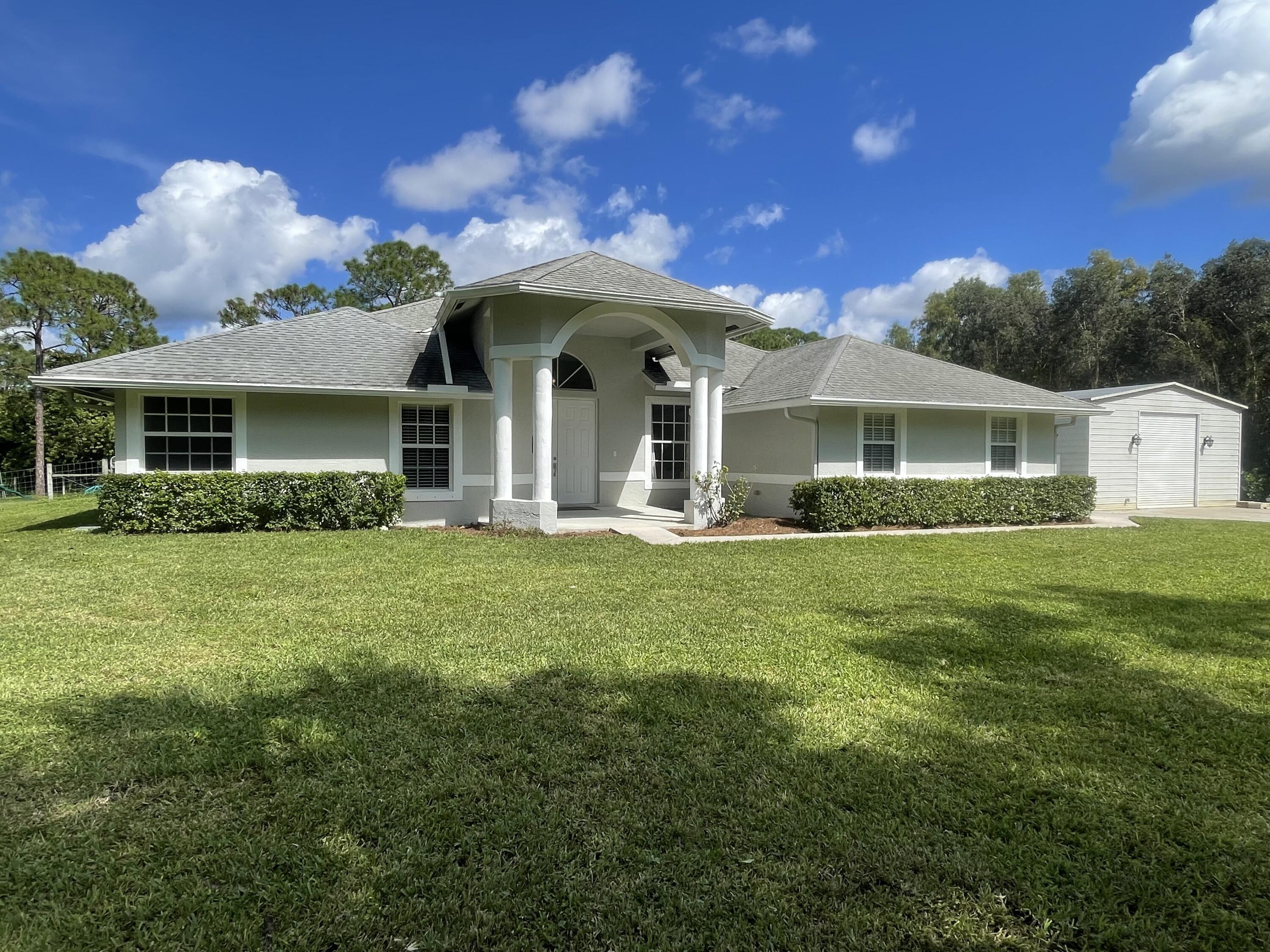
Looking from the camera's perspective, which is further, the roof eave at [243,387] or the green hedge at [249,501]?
the green hedge at [249,501]

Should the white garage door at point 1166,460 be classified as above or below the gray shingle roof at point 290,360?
below

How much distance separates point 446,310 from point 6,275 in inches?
920

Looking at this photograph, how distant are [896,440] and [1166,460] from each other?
9.67m

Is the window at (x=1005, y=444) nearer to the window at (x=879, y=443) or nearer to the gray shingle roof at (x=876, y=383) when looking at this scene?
the gray shingle roof at (x=876, y=383)

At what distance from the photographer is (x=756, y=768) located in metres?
3.29

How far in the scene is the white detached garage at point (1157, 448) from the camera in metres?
18.1

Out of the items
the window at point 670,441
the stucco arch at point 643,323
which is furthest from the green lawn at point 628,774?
the window at point 670,441

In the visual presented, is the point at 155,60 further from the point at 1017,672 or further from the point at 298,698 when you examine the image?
the point at 1017,672

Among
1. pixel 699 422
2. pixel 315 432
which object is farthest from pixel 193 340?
pixel 699 422

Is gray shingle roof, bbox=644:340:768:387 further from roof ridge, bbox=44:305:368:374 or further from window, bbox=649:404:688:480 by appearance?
roof ridge, bbox=44:305:368:374

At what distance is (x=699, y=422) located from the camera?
13.2 m

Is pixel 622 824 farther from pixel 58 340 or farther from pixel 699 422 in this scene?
pixel 58 340

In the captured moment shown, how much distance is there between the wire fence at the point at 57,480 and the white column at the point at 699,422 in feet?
78.7

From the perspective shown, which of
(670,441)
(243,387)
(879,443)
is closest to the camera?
(243,387)
